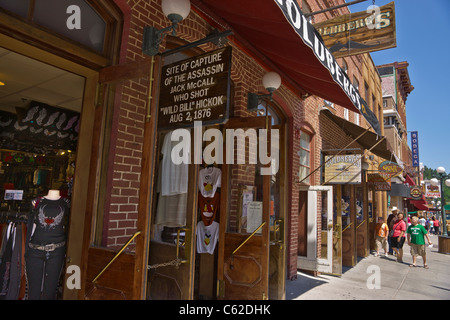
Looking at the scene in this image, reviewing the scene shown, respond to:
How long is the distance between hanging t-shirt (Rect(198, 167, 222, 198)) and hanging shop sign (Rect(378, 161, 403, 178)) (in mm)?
8359

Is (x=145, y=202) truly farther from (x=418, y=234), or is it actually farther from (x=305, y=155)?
(x=418, y=234)

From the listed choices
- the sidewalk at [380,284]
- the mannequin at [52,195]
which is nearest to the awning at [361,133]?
the sidewalk at [380,284]

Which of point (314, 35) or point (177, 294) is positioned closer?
point (177, 294)

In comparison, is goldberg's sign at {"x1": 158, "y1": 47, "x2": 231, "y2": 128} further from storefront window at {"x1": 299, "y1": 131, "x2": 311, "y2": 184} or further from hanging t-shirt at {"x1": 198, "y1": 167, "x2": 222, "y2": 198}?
storefront window at {"x1": 299, "y1": 131, "x2": 311, "y2": 184}

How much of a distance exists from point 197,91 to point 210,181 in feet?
7.88

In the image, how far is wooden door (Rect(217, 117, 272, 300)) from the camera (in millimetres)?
4383

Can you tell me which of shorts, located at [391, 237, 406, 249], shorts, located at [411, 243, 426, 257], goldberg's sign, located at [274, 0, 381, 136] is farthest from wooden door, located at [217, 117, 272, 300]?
shorts, located at [391, 237, 406, 249]

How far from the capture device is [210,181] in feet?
17.2

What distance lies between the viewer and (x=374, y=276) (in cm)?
856

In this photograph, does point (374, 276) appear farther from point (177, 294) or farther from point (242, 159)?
point (177, 294)

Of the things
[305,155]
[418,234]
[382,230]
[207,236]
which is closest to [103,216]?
[207,236]

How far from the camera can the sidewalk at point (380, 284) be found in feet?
20.7

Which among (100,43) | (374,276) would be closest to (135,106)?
(100,43)
